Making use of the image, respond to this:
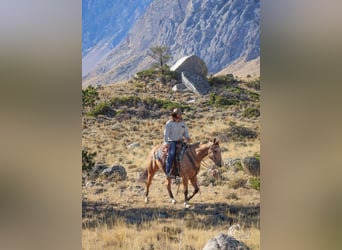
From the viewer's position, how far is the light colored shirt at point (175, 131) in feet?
14.4

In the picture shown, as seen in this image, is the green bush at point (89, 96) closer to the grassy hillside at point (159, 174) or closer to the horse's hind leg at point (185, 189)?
the grassy hillside at point (159, 174)

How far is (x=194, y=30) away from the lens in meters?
4.47

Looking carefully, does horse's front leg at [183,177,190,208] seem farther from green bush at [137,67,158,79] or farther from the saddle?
green bush at [137,67,158,79]

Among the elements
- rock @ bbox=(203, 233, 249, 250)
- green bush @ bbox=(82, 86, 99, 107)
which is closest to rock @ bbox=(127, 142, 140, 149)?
green bush @ bbox=(82, 86, 99, 107)

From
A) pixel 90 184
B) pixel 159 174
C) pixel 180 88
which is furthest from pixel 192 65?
pixel 90 184

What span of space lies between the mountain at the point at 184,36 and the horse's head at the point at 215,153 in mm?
706

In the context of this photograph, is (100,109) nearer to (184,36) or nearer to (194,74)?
(194,74)

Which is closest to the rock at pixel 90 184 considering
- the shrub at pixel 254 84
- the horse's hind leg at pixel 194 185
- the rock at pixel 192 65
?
the horse's hind leg at pixel 194 185
